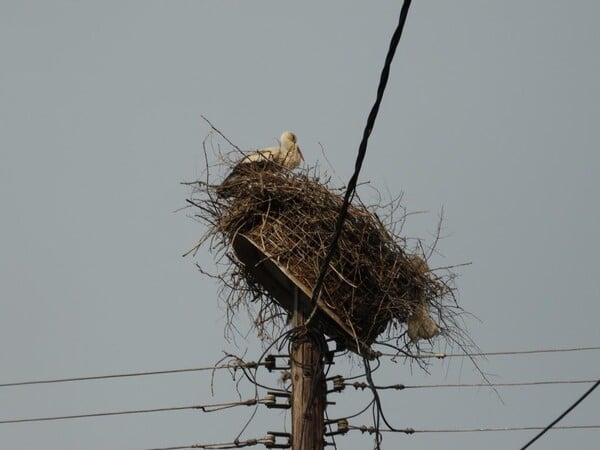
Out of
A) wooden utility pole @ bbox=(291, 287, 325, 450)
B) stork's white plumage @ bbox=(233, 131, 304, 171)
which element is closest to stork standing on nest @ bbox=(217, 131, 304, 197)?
stork's white plumage @ bbox=(233, 131, 304, 171)

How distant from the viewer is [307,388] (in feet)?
23.4

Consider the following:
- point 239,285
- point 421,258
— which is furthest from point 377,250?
point 239,285

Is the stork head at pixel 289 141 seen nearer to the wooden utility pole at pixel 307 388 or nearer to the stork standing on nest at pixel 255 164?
the stork standing on nest at pixel 255 164

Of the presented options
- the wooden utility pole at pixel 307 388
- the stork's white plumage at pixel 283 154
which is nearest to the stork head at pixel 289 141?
the stork's white plumage at pixel 283 154

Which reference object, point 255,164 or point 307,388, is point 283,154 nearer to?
point 255,164

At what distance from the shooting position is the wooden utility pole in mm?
6938

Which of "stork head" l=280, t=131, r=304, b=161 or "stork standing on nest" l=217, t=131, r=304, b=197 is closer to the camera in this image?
"stork standing on nest" l=217, t=131, r=304, b=197

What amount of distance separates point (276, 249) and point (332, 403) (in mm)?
1048

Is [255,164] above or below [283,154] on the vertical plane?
below

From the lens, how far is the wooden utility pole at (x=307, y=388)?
6.94 metres

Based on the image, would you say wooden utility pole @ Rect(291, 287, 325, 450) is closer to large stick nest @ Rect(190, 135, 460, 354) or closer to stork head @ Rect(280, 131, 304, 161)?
large stick nest @ Rect(190, 135, 460, 354)

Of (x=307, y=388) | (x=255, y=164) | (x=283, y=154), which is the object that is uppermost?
(x=283, y=154)

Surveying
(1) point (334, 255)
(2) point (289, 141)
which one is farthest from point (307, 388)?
(2) point (289, 141)

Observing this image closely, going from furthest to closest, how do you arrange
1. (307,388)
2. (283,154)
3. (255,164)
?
(283,154) < (255,164) < (307,388)
